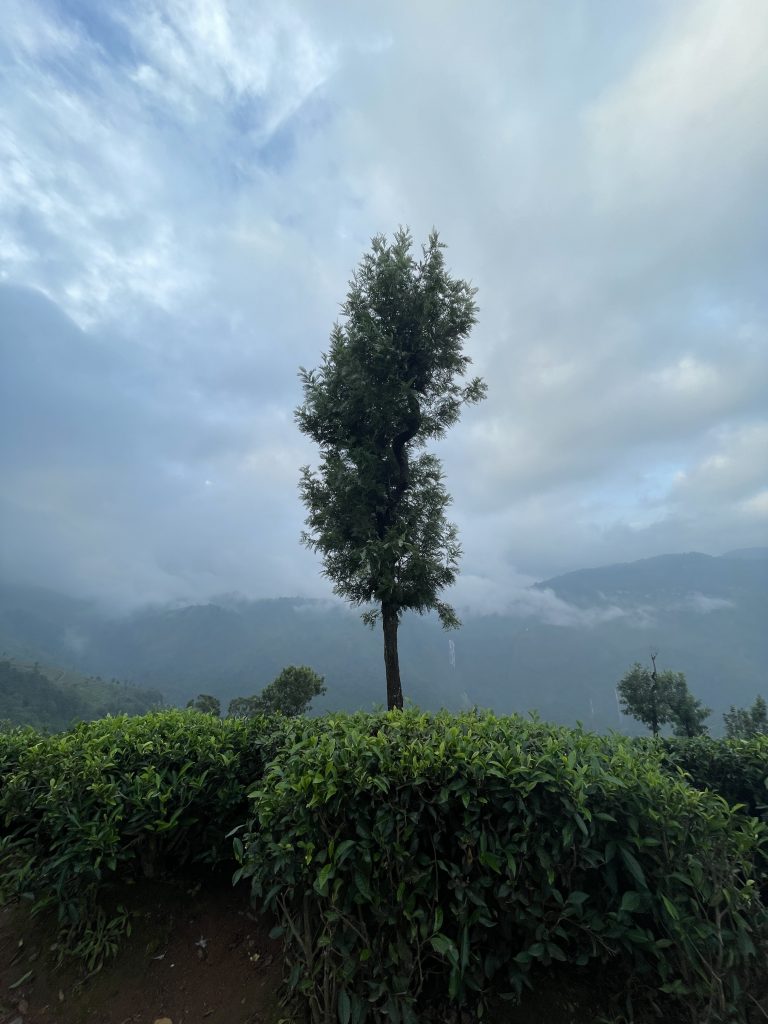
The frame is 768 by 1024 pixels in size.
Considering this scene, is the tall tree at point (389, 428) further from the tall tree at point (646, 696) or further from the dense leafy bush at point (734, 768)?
the tall tree at point (646, 696)

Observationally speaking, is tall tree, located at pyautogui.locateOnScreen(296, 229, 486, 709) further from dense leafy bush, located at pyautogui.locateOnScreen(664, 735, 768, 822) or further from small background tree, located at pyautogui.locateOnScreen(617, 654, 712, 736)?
small background tree, located at pyautogui.locateOnScreen(617, 654, 712, 736)

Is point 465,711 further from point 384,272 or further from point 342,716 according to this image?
point 384,272

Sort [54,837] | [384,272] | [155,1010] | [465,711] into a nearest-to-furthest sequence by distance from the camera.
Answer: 1. [155,1010]
2. [54,837]
3. [465,711]
4. [384,272]

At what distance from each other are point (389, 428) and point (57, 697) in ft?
436

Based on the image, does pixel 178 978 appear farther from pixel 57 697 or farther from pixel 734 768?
pixel 57 697

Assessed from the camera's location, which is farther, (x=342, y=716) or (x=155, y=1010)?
(x=342, y=716)

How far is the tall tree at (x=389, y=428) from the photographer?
37.3 ft

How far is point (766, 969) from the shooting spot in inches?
119

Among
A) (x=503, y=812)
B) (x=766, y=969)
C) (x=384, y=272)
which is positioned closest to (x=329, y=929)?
(x=503, y=812)

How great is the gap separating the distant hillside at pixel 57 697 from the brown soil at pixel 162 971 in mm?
101048

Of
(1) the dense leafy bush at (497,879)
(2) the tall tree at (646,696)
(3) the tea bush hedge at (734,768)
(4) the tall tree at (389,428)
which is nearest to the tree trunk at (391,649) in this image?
(4) the tall tree at (389,428)

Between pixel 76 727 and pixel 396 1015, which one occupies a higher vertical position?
pixel 76 727

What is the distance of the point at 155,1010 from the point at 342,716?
7.66 ft

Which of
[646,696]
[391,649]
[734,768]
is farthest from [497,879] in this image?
[646,696]
